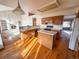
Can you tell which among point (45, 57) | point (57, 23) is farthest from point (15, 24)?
point (45, 57)

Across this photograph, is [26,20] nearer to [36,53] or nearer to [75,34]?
[36,53]

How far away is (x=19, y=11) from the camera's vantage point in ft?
6.66

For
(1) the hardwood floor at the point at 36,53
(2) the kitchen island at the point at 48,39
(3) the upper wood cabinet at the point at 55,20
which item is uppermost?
(3) the upper wood cabinet at the point at 55,20

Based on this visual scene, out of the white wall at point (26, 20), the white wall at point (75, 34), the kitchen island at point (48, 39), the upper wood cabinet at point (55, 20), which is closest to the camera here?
the white wall at point (75, 34)

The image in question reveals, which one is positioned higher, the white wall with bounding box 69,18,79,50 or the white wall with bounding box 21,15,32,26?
the white wall with bounding box 21,15,32,26

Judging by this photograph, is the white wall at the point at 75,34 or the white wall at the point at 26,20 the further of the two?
the white wall at the point at 26,20

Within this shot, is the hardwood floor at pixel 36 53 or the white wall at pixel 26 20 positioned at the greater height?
the white wall at pixel 26 20

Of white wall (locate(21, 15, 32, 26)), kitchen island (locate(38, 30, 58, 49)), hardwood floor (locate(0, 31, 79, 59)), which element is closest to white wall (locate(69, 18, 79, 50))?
hardwood floor (locate(0, 31, 79, 59))

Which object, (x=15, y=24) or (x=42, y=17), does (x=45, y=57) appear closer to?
(x=42, y=17)

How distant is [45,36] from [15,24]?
6461 mm

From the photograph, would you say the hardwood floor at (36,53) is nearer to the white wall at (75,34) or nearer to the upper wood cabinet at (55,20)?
the white wall at (75,34)

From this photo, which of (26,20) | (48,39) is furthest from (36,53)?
(26,20)

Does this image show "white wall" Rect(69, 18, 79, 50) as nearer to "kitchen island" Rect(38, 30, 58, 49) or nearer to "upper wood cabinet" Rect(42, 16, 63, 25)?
"kitchen island" Rect(38, 30, 58, 49)

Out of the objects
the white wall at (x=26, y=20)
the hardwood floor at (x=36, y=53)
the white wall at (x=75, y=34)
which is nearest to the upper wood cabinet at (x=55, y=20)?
the white wall at (x=75, y=34)
